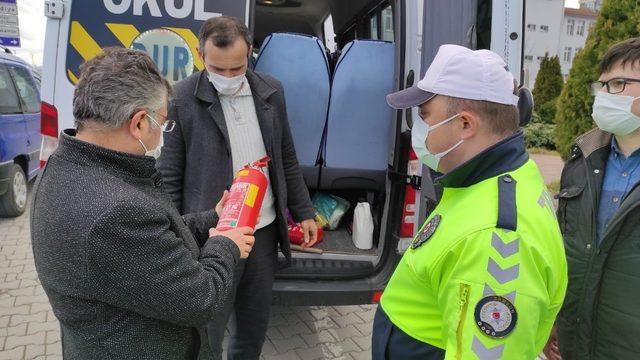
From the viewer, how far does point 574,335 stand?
5.52 feet

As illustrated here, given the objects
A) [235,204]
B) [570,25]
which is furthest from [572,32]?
[235,204]

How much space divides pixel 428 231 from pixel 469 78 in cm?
39

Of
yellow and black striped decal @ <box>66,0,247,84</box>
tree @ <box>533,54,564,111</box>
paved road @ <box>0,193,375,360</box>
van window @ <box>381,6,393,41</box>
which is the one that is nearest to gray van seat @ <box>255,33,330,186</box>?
yellow and black striped decal @ <box>66,0,247,84</box>

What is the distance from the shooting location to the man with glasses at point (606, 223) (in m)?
1.50

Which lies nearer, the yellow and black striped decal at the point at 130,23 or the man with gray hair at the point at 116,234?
the man with gray hair at the point at 116,234

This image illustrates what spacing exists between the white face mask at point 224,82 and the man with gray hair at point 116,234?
75 cm

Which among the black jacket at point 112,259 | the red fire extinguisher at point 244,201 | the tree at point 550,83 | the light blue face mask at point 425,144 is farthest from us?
the tree at point 550,83

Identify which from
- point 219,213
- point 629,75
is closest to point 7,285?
point 219,213

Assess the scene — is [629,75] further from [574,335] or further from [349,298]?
[349,298]

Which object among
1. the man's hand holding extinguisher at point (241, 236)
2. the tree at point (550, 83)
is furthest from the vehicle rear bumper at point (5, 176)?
the tree at point (550, 83)

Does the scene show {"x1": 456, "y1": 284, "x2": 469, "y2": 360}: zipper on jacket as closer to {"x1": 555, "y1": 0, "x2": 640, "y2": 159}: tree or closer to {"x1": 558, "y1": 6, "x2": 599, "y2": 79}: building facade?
{"x1": 555, "y1": 0, "x2": 640, "y2": 159}: tree

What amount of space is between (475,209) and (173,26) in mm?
1884

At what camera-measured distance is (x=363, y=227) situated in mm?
2928

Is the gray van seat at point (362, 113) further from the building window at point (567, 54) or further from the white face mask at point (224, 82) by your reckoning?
the building window at point (567, 54)
